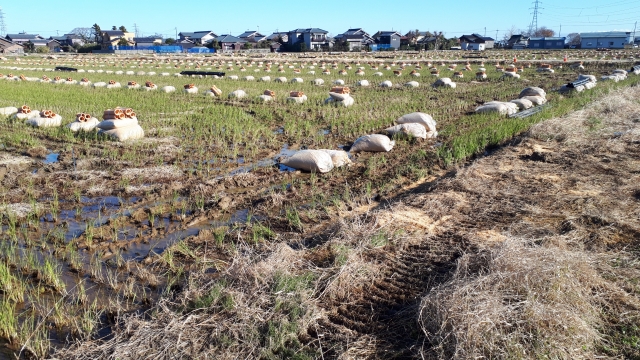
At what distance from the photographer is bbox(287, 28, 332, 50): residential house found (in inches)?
2109

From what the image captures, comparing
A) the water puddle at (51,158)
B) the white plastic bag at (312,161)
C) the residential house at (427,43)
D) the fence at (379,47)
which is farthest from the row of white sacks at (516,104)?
the fence at (379,47)

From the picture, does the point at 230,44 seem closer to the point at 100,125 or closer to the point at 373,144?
the point at 100,125

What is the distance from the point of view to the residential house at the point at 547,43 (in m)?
54.0

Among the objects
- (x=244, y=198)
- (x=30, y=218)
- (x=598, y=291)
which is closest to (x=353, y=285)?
(x=598, y=291)

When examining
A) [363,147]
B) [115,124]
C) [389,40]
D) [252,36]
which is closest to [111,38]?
[252,36]

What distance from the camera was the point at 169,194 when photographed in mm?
5324

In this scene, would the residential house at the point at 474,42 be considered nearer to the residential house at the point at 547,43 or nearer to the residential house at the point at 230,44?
the residential house at the point at 547,43

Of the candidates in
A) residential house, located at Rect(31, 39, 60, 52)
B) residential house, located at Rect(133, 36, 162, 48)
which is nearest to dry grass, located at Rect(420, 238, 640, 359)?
residential house, located at Rect(133, 36, 162, 48)

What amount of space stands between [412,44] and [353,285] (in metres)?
54.0

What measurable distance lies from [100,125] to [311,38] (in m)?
48.9

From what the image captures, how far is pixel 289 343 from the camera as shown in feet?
8.59

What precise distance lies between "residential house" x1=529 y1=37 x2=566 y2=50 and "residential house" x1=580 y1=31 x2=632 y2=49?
2.74m

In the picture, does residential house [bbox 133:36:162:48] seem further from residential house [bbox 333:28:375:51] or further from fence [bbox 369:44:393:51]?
fence [bbox 369:44:393:51]

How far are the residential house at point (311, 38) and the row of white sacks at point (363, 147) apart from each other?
46137 mm
